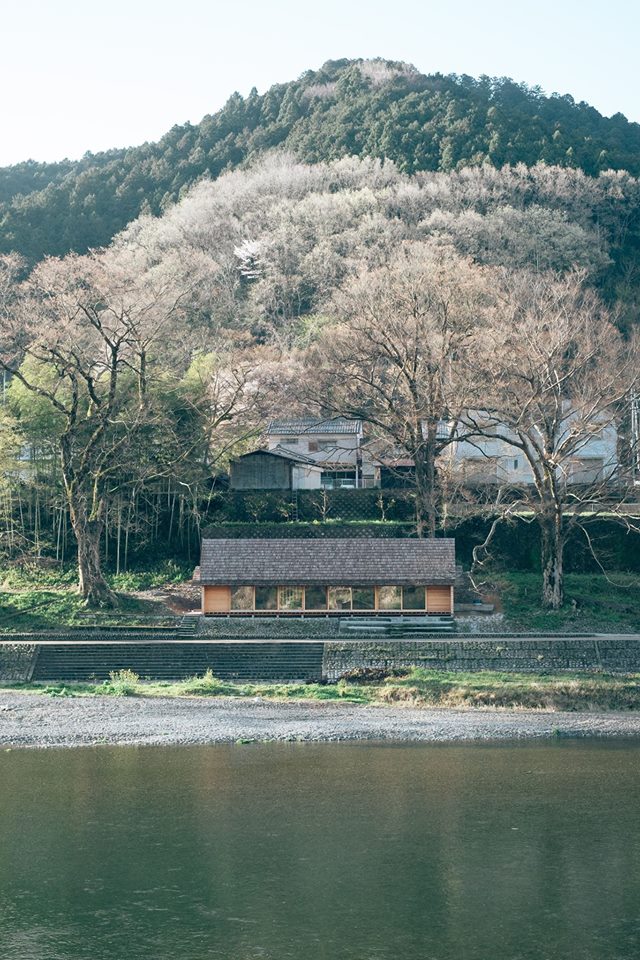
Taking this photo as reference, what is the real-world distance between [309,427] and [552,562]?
2104cm

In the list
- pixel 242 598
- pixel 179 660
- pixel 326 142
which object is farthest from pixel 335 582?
pixel 326 142

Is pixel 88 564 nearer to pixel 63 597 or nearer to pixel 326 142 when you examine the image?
pixel 63 597

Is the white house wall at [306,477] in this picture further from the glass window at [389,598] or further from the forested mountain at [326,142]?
the forested mountain at [326,142]

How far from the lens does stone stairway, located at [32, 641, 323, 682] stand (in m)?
40.3

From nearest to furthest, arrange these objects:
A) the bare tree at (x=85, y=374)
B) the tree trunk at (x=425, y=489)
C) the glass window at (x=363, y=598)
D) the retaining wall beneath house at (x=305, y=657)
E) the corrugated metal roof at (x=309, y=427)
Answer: the retaining wall beneath house at (x=305, y=657), the glass window at (x=363, y=598), the bare tree at (x=85, y=374), the tree trunk at (x=425, y=489), the corrugated metal roof at (x=309, y=427)

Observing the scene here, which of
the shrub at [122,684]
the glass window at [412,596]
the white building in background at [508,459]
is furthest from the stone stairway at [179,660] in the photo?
the white building in background at [508,459]

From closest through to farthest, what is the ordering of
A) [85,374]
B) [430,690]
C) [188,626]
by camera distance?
[430,690], [188,626], [85,374]

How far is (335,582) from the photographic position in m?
45.1

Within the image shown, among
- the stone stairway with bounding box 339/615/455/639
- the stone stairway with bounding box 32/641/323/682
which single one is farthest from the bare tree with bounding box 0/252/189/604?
the stone stairway with bounding box 339/615/455/639

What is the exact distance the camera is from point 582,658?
39.9 meters

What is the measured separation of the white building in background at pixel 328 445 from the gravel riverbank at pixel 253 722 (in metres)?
26.9

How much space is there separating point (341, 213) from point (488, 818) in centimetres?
7616

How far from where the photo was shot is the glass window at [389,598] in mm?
45344

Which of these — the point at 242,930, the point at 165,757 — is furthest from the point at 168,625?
the point at 242,930
